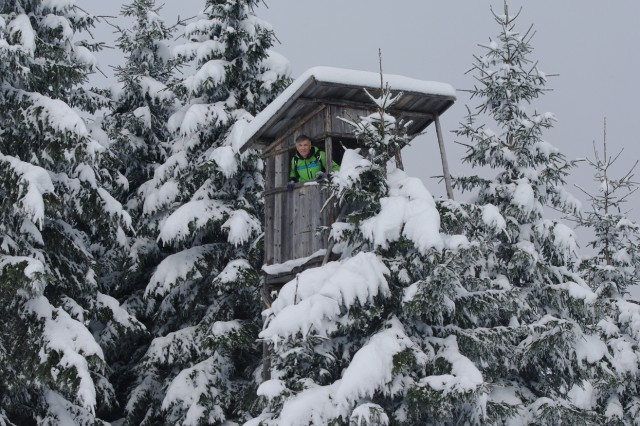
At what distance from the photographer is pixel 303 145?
1447cm

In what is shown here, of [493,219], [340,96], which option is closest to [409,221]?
[493,219]

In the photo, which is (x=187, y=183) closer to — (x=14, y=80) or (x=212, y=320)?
(x=212, y=320)

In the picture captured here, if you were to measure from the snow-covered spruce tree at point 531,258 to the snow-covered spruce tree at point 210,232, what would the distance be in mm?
5083

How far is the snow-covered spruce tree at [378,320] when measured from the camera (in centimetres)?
1040

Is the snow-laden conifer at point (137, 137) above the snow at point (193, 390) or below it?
above

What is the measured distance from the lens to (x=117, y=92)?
23.2 meters

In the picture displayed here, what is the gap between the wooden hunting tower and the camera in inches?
560

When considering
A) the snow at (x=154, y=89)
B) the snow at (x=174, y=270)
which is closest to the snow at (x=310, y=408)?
the snow at (x=174, y=270)

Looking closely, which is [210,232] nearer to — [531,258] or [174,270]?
[174,270]

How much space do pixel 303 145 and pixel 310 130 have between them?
2.45 feet

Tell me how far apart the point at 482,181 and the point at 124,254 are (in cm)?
855

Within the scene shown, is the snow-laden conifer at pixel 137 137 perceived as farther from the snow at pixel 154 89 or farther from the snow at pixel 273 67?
the snow at pixel 273 67

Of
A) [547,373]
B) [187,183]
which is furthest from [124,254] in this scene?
[547,373]

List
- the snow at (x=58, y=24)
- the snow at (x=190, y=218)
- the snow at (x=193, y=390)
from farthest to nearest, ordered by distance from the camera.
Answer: the snow at (x=190, y=218), the snow at (x=58, y=24), the snow at (x=193, y=390)
